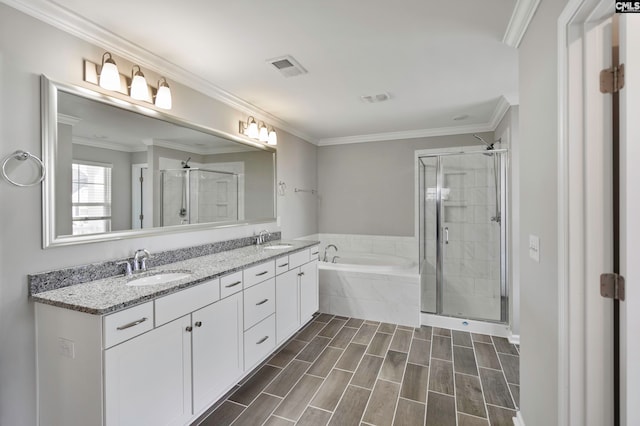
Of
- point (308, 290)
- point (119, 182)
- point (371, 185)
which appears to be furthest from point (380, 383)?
point (371, 185)

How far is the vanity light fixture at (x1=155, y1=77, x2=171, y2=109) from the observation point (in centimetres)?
219

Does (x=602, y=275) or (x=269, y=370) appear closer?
(x=602, y=275)

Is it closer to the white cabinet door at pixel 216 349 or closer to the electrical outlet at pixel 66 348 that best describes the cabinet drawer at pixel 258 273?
the white cabinet door at pixel 216 349

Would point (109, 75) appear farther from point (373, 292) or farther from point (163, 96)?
point (373, 292)

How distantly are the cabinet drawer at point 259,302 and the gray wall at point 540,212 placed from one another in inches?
71.2

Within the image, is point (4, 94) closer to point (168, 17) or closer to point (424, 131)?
point (168, 17)

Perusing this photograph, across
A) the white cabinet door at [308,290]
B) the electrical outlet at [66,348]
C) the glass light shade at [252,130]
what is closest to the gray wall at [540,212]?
the white cabinet door at [308,290]

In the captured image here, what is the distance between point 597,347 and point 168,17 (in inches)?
101

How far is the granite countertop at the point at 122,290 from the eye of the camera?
4.51 ft

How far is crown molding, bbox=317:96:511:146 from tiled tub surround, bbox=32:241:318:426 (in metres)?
3.02

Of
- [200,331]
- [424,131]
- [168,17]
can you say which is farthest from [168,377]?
[424,131]

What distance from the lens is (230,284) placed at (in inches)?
82.6

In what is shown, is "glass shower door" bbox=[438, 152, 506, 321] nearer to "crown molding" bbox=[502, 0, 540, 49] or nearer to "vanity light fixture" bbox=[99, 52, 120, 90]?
"crown molding" bbox=[502, 0, 540, 49]

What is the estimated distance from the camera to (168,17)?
1728mm
